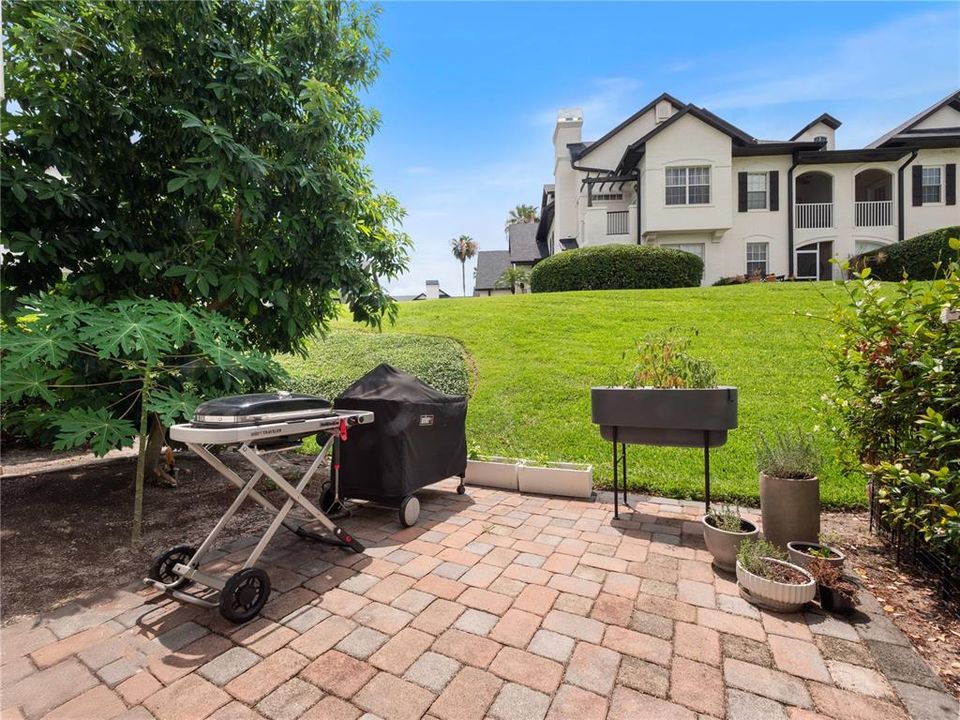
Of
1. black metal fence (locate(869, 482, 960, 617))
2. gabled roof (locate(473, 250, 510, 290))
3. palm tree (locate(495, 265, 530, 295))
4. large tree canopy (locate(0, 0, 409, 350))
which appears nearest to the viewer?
black metal fence (locate(869, 482, 960, 617))

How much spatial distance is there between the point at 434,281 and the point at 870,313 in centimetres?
4381

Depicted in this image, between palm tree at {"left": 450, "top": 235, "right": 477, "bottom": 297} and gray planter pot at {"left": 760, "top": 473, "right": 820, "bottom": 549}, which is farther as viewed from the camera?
palm tree at {"left": 450, "top": 235, "right": 477, "bottom": 297}

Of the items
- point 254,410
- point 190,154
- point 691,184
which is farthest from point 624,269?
point 254,410

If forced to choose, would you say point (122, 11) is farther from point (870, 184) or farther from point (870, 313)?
point (870, 184)

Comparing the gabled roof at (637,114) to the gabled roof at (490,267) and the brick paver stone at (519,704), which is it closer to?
the gabled roof at (490,267)

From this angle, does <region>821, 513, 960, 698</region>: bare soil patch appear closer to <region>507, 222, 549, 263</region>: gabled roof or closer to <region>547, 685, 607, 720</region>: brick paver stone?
<region>547, 685, 607, 720</region>: brick paver stone

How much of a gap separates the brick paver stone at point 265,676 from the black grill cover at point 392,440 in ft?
5.37

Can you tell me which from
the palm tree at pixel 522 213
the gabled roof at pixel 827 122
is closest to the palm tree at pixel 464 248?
the palm tree at pixel 522 213

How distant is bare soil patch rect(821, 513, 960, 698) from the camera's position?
229 cm

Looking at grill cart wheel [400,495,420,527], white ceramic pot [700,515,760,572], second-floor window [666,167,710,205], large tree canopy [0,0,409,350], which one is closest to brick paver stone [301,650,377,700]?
grill cart wheel [400,495,420,527]

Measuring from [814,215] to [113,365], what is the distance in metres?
24.2

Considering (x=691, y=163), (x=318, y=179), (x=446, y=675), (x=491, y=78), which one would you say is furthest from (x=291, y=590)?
(x=691, y=163)

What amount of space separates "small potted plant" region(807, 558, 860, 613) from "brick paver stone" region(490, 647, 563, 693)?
1.71 meters

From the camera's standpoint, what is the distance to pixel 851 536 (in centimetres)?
372
